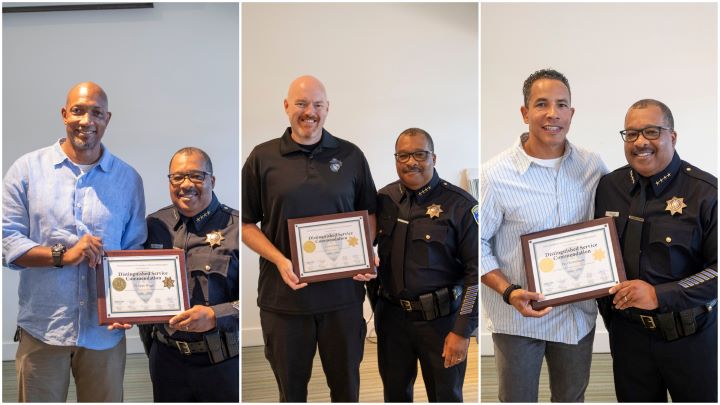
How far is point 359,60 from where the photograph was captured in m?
2.67

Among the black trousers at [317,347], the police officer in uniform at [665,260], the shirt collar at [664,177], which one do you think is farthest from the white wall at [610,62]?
the black trousers at [317,347]

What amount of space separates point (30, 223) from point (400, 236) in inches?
62.9

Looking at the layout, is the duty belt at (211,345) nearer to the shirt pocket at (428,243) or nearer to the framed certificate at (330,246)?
the framed certificate at (330,246)

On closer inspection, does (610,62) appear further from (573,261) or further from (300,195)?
(300,195)

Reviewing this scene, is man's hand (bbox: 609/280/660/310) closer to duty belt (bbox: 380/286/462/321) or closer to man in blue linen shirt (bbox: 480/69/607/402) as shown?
man in blue linen shirt (bbox: 480/69/607/402)

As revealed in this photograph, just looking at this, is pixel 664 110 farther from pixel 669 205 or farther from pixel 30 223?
pixel 30 223

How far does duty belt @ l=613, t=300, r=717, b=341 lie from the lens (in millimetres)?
2441

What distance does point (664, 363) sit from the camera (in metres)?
2.49

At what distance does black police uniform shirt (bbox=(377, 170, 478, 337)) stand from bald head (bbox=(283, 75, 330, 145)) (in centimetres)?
42

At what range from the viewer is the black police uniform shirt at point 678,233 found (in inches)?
94.7

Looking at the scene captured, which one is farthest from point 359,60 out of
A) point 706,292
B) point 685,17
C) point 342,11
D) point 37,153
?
point 685,17

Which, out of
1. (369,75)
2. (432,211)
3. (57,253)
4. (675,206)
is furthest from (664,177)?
(57,253)

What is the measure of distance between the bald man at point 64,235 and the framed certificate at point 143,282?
75mm

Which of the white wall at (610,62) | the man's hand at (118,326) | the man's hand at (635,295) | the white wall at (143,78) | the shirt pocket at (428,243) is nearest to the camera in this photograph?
the man's hand at (635,295)
